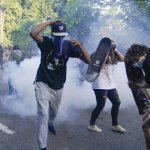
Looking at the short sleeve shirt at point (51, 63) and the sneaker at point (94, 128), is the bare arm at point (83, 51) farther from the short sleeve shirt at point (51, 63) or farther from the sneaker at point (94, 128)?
the sneaker at point (94, 128)

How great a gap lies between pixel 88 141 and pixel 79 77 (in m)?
3.86

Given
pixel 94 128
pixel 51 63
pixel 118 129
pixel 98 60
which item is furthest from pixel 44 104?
pixel 118 129

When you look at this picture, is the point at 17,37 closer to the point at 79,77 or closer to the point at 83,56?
the point at 79,77

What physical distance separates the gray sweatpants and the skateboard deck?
25.3 inches

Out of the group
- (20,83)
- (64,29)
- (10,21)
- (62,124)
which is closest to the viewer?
(64,29)

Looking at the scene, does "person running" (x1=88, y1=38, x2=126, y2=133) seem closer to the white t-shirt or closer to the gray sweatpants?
the white t-shirt

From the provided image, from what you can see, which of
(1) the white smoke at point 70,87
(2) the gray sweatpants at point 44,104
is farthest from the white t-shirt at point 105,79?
(1) the white smoke at point 70,87

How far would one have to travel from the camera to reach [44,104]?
5.34m

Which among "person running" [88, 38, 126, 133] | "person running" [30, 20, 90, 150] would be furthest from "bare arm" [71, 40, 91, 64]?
"person running" [88, 38, 126, 133]

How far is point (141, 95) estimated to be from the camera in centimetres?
495

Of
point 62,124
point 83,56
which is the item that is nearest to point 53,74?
point 83,56

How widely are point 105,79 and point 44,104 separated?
65.1 inches

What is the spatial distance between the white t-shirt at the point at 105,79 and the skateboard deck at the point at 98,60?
0.42 meters

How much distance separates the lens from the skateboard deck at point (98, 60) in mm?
6027
